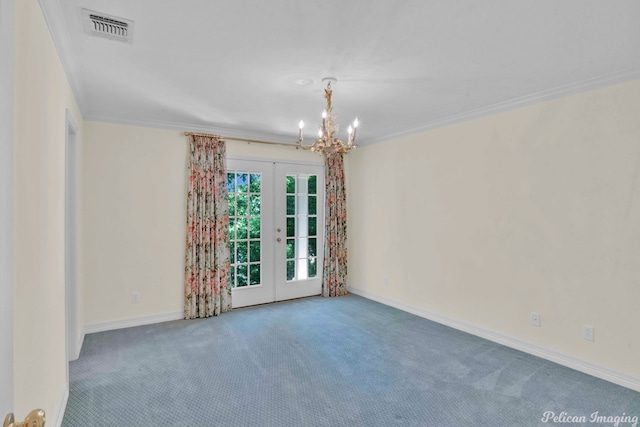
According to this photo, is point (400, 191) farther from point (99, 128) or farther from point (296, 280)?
point (99, 128)

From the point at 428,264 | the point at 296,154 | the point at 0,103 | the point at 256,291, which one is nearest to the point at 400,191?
the point at 428,264

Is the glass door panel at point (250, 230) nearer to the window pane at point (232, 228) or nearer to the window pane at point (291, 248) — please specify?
the window pane at point (232, 228)

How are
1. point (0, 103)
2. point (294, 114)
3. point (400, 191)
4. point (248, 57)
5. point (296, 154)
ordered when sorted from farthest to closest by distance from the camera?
point (296, 154) < point (400, 191) < point (294, 114) < point (248, 57) < point (0, 103)

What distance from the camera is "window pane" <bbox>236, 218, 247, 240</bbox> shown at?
191 inches

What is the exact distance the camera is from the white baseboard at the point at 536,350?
2766mm

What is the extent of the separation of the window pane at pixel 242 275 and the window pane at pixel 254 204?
77cm

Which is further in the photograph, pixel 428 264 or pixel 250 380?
pixel 428 264

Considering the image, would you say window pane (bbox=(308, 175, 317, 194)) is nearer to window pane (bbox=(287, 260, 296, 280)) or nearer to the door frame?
window pane (bbox=(287, 260, 296, 280))

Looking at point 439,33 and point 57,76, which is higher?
point 439,33

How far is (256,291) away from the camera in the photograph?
4992mm

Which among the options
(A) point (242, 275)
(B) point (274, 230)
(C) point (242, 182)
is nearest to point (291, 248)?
(B) point (274, 230)

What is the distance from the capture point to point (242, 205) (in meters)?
4.90

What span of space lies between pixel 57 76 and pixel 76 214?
5.22ft

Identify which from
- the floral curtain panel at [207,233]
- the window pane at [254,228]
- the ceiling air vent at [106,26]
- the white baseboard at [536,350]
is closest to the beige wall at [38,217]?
the ceiling air vent at [106,26]
